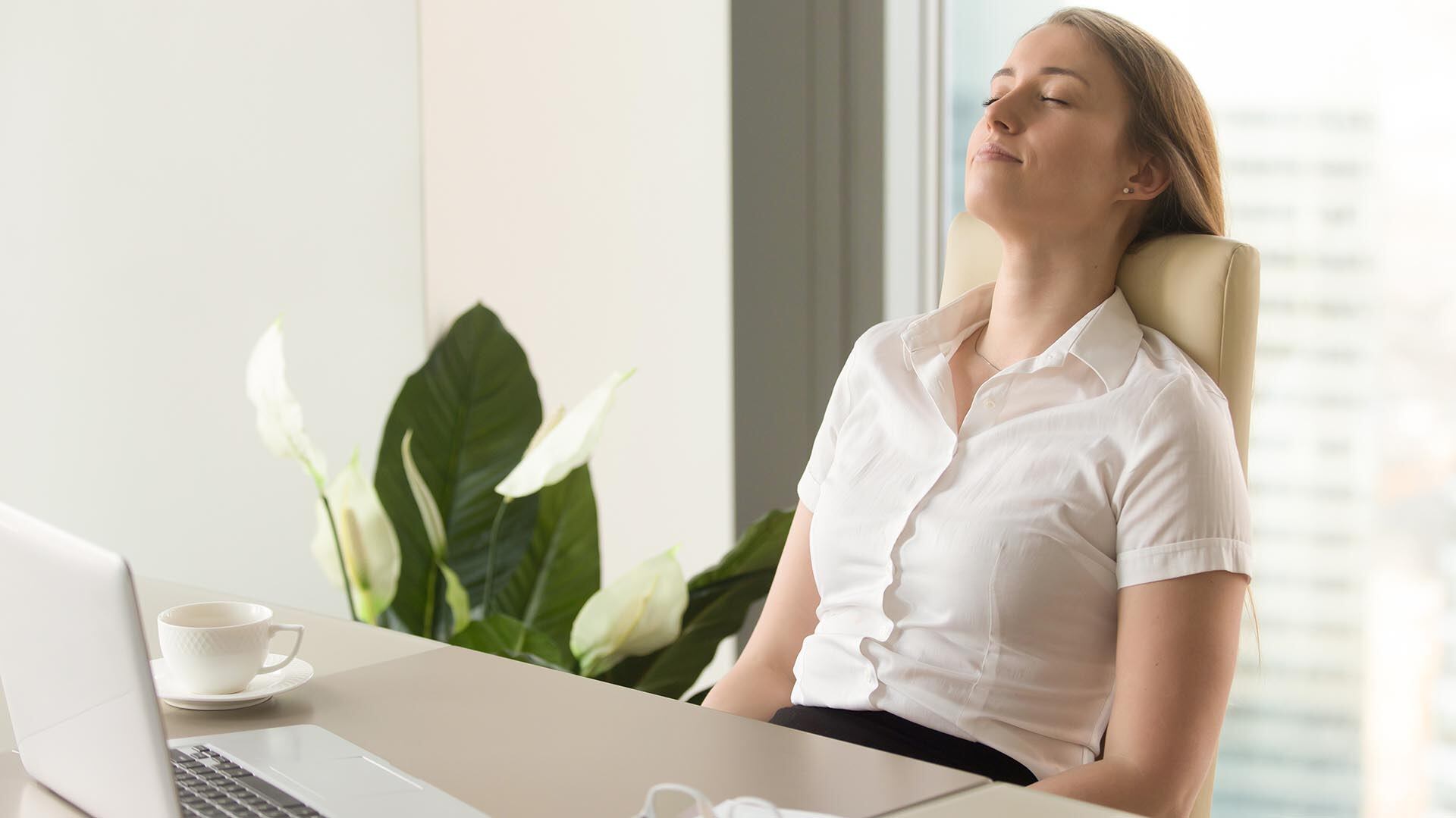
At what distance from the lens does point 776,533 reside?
195cm

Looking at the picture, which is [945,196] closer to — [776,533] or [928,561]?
[776,533]

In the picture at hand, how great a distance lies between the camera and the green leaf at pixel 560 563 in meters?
2.04

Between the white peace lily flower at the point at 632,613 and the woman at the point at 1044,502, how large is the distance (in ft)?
0.97

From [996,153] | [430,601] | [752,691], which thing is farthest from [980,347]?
[430,601]

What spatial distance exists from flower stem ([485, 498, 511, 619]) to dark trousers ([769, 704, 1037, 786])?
0.80 m

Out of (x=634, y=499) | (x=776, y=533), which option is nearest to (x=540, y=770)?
(x=776, y=533)

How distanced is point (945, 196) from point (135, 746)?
6.29 feet

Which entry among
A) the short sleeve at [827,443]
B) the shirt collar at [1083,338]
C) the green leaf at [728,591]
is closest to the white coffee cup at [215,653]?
the short sleeve at [827,443]

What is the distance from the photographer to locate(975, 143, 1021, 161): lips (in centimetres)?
138

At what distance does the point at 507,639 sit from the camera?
5.78ft

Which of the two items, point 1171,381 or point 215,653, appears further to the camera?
point 1171,381

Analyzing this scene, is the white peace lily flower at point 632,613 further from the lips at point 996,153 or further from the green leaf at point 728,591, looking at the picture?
the lips at point 996,153

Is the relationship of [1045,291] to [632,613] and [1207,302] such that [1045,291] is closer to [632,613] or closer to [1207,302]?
[1207,302]

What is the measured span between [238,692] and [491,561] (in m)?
1.04
